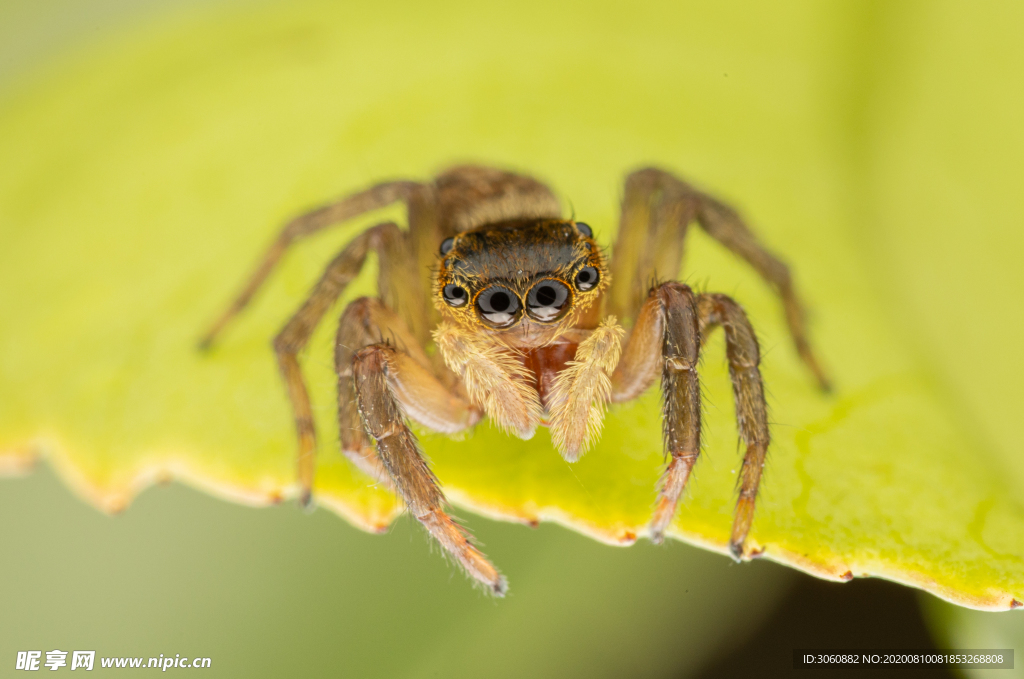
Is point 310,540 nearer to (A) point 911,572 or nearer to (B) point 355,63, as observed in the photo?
(A) point 911,572

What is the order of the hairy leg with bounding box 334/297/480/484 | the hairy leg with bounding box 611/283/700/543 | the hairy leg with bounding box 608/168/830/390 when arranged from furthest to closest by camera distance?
the hairy leg with bounding box 608/168/830/390, the hairy leg with bounding box 334/297/480/484, the hairy leg with bounding box 611/283/700/543

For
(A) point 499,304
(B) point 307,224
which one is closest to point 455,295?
(A) point 499,304

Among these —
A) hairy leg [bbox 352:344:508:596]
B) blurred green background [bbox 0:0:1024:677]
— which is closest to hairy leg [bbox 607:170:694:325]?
blurred green background [bbox 0:0:1024:677]

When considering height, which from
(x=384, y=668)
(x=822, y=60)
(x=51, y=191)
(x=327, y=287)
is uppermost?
(x=822, y=60)

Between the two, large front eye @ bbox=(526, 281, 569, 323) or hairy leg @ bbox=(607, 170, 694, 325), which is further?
hairy leg @ bbox=(607, 170, 694, 325)

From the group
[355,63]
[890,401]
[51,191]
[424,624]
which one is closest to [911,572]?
[890,401]

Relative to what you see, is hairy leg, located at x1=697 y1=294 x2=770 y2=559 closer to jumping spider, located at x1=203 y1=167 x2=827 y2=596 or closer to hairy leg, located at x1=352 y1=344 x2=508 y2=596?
jumping spider, located at x1=203 y1=167 x2=827 y2=596
